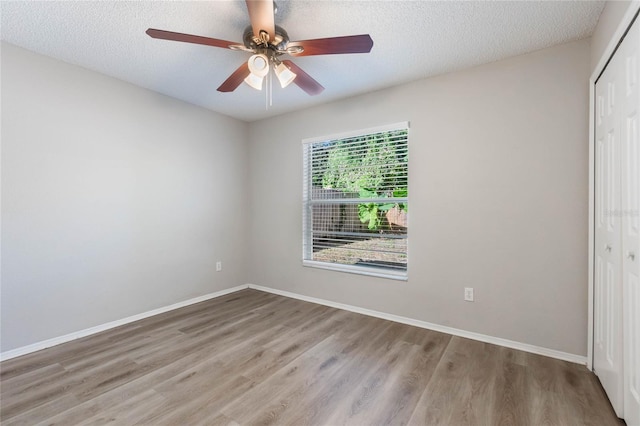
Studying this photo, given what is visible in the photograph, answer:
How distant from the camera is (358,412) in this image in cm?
164

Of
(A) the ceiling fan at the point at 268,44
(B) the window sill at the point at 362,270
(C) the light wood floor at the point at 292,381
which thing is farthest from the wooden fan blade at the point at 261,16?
(B) the window sill at the point at 362,270

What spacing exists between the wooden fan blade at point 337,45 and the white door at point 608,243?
1.41 meters

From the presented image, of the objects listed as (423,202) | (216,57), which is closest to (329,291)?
(423,202)

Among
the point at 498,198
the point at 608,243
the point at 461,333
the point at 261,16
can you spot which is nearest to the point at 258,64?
the point at 261,16

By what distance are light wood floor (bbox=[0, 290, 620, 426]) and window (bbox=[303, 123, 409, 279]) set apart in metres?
0.82

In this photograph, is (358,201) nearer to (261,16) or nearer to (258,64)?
(258,64)

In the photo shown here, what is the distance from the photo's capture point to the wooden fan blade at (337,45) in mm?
1645

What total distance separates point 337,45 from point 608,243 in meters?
2.04

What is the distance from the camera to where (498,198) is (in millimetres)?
2469

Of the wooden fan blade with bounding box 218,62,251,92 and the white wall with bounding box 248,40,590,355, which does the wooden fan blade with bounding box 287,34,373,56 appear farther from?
the white wall with bounding box 248,40,590,355

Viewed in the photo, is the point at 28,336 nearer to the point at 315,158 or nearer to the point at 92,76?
the point at 92,76

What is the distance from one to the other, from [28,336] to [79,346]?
369 mm

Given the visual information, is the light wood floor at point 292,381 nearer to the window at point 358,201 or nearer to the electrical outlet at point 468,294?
the electrical outlet at point 468,294

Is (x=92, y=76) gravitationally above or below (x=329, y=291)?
above
